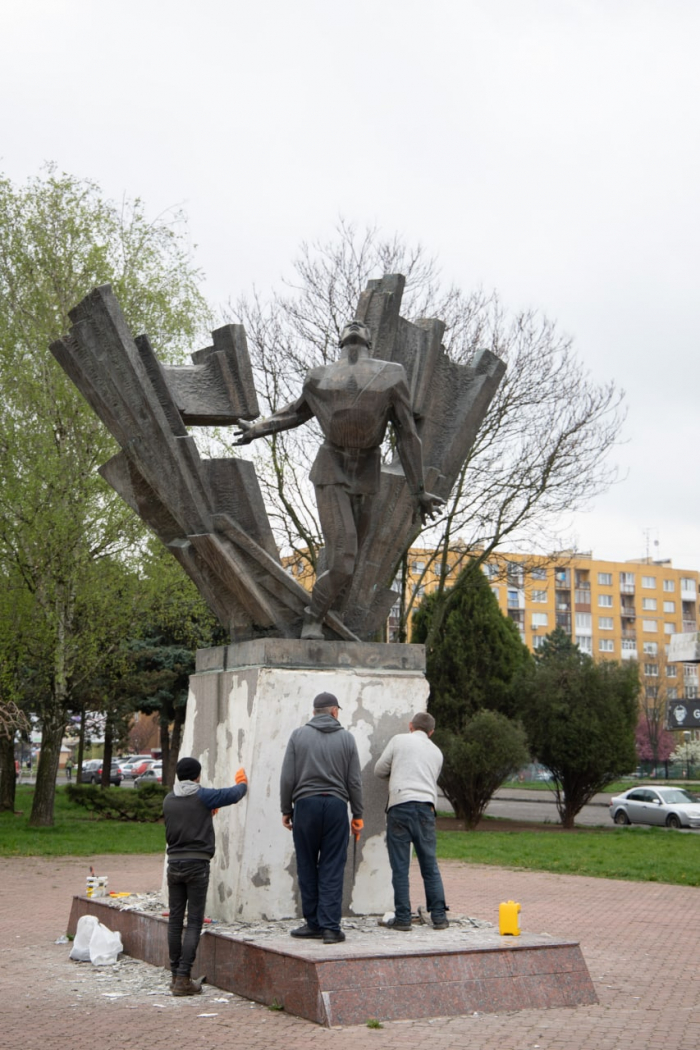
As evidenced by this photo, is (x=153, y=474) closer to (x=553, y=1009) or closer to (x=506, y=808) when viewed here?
(x=553, y=1009)

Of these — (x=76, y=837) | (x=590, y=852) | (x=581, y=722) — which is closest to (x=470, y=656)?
(x=581, y=722)

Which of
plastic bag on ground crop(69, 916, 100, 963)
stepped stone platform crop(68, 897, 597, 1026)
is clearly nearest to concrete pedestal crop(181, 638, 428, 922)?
stepped stone platform crop(68, 897, 597, 1026)

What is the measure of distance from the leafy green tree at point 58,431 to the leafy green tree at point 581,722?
1031 centimetres

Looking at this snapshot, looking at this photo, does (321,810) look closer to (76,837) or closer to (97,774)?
(76,837)

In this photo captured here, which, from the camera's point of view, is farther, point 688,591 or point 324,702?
point 688,591

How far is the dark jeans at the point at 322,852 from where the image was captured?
21.9 ft

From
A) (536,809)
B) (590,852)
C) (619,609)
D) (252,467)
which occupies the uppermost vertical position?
(619,609)

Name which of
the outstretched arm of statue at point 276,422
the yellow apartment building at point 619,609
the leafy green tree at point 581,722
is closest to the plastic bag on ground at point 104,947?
the outstretched arm of statue at point 276,422

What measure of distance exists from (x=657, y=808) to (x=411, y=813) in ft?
73.8

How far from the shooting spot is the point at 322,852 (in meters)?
6.74

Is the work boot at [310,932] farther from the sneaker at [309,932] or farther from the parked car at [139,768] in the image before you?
the parked car at [139,768]

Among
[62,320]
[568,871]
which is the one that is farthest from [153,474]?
[62,320]

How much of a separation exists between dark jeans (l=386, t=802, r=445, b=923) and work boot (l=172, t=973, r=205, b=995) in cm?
141

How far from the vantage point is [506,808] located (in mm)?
37094
